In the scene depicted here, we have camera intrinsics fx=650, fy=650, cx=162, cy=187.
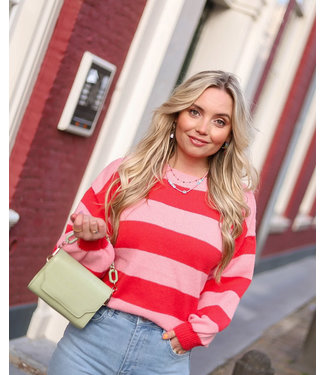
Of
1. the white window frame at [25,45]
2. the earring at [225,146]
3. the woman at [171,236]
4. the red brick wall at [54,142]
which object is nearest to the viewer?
the woman at [171,236]

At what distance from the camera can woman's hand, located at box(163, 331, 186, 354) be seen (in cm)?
231

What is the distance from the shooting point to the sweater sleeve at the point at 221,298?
2.32m

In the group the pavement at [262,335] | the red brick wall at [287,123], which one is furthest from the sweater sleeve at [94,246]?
the red brick wall at [287,123]

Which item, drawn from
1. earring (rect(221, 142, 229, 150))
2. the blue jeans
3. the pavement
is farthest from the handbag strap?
the pavement

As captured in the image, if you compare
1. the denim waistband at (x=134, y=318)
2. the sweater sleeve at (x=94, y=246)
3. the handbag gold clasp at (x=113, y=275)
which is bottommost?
the denim waistband at (x=134, y=318)

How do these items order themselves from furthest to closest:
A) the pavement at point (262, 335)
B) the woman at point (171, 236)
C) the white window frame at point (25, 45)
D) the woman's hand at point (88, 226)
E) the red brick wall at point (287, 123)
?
the red brick wall at point (287, 123) → the pavement at point (262, 335) → the white window frame at point (25, 45) → the woman at point (171, 236) → the woman's hand at point (88, 226)

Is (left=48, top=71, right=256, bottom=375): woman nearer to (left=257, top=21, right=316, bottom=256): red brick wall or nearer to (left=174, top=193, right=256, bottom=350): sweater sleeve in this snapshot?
(left=174, top=193, right=256, bottom=350): sweater sleeve

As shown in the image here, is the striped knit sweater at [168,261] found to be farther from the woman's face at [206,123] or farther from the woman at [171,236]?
the woman's face at [206,123]

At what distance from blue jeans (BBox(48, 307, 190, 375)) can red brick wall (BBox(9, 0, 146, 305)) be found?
2.06m

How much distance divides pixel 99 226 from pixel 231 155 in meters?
0.64

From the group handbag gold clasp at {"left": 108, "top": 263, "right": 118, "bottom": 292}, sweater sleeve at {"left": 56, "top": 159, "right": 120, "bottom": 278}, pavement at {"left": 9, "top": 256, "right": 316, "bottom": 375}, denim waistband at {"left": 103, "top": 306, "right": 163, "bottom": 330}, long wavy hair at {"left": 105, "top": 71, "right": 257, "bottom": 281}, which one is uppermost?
long wavy hair at {"left": 105, "top": 71, "right": 257, "bottom": 281}

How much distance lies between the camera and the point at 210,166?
8.34 feet

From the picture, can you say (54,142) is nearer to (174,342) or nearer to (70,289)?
(70,289)

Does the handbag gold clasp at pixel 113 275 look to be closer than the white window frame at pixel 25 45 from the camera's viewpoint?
Yes
